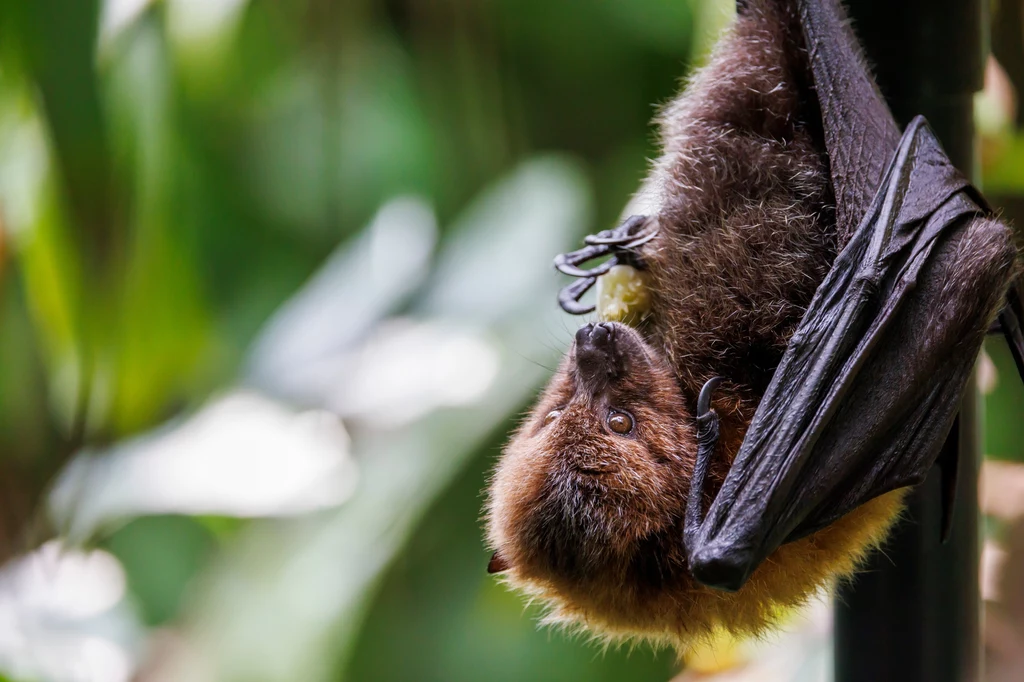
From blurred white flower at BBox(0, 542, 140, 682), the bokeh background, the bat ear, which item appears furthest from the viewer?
blurred white flower at BBox(0, 542, 140, 682)

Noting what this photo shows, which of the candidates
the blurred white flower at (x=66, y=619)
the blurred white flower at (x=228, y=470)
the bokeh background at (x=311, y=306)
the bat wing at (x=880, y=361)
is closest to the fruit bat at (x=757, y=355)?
the bat wing at (x=880, y=361)

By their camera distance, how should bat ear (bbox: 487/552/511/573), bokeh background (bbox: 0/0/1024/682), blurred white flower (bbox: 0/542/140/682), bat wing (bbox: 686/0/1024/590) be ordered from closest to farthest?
bat wing (bbox: 686/0/1024/590)
bat ear (bbox: 487/552/511/573)
bokeh background (bbox: 0/0/1024/682)
blurred white flower (bbox: 0/542/140/682)

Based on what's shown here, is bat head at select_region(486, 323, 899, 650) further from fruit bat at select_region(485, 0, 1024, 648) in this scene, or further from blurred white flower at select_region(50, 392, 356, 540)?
blurred white flower at select_region(50, 392, 356, 540)

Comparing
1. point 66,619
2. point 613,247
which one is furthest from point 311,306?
point 613,247

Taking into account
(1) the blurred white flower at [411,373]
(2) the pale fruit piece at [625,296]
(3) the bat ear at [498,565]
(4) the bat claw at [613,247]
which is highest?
(4) the bat claw at [613,247]

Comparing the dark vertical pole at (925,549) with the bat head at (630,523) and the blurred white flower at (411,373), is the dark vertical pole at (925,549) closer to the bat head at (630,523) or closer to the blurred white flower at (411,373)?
the bat head at (630,523)

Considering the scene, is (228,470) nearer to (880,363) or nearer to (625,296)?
(625,296)

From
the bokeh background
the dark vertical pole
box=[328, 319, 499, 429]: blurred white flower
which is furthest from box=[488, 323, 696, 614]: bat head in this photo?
box=[328, 319, 499, 429]: blurred white flower

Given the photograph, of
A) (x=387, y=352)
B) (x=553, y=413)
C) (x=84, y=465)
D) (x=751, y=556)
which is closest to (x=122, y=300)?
(x=84, y=465)
